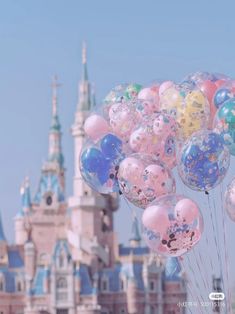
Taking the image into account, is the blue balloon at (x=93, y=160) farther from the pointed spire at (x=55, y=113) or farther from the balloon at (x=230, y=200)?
the pointed spire at (x=55, y=113)

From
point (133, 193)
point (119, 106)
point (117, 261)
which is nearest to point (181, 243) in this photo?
point (133, 193)

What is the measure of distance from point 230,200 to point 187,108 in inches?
79.7

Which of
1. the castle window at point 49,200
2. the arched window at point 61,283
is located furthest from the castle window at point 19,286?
the castle window at point 49,200

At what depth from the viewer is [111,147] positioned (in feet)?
62.8

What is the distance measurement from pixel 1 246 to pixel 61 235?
13.0 ft

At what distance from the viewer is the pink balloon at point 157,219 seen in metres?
17.9

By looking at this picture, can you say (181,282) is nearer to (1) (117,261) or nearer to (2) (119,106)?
(1) (117,261)

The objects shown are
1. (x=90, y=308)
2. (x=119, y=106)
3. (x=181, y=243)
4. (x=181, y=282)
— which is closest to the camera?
(x=181, y=243)

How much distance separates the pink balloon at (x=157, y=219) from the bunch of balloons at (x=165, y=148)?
2 centimetres

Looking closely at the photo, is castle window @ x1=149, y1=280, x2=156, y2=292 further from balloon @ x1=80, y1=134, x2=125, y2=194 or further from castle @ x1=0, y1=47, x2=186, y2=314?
balloon @ x1=80, y1=134, x2=125, y2=194

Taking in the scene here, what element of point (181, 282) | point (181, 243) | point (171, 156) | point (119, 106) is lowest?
point (181, 243)

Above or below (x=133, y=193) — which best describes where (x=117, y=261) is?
above

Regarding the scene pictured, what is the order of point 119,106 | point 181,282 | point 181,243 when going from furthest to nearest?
point 181,282, point 119,106, point 181,243

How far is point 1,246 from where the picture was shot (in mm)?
64750
